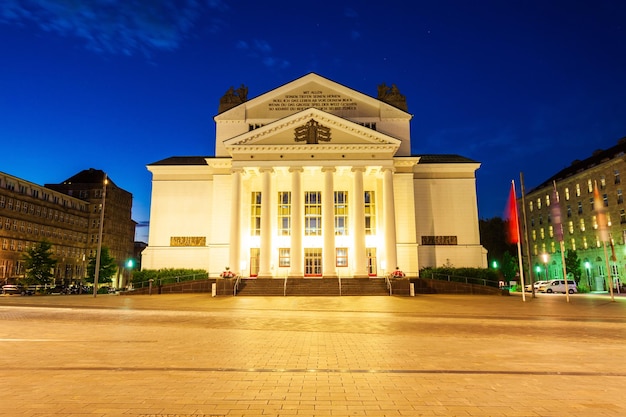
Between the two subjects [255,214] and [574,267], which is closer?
[255,214]

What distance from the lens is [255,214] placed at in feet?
146

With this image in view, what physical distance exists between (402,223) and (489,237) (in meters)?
51.7

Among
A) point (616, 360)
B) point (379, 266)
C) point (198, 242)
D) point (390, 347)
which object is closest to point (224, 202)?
point (198, 242)

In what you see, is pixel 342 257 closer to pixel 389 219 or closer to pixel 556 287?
pixel 389 219

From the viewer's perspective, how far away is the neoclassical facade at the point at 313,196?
130 feet

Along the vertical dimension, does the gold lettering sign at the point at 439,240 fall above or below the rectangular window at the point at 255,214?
below

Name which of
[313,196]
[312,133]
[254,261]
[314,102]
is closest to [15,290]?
[254,261]

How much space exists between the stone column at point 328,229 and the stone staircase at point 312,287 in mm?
2091

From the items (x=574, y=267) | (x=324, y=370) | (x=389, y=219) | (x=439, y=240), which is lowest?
(x=324, y=370)

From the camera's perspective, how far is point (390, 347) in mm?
10570

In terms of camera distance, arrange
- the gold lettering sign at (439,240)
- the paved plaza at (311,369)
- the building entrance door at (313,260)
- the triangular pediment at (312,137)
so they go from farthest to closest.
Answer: the gold lettering sign at (439,240) → the building entrance door at (313,260) → the triangular pediment at (312,137) → the paved plaza at (311,369)

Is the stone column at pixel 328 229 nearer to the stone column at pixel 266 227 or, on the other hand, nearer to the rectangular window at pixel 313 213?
the rectangular window at pixel 313 213

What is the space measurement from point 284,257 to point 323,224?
6.75 m

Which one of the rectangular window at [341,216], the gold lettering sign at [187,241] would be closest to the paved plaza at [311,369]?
the rectangular window at [341,216]
